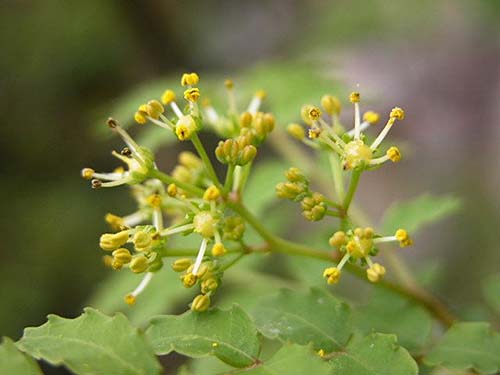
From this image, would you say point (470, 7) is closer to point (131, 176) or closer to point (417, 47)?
point (417, 47)

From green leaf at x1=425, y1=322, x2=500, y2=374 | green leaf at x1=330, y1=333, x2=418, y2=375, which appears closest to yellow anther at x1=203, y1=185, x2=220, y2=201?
green leaf at x1=330, y1=333, x2=418, y2=375

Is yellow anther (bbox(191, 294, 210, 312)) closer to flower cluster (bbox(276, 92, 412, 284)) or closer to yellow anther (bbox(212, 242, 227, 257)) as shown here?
yellow anther (bbox(212, 242, 227, 257))

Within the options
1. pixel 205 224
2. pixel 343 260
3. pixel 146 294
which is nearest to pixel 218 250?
pixel 205 224

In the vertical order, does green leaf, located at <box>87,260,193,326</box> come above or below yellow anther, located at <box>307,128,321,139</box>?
below

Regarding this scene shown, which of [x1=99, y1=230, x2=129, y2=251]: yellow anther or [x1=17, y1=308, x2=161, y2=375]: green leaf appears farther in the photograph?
[x1=99, y1=230, x2=129, y2=251]: yellow anther

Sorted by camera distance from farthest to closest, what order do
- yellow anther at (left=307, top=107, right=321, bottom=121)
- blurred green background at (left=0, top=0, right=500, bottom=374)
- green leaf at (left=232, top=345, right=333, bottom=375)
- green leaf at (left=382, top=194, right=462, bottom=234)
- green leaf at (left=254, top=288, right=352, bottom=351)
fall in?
blurred green background at (left=0, top=0, right=500, bottom=374), green leaf at (left=382, top=194, right=462, bottom=234), yellow anther at (left=307, top=107, right=321, bottom=121), green leaf at (left=254, top=288, right=352, bottom=351), green leaf at (left=232, top=345, right=333, bottom=375)

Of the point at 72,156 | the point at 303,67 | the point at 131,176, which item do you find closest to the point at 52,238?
the point at 72,156

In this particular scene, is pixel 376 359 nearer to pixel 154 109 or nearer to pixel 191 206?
pixel 191 206
